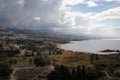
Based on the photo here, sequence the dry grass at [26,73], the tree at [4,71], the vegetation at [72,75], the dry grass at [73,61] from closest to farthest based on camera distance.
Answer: the vegetation at [72,75] → the dry grass at [26,73] → the tree at [4,71] → the dry grass at [73,61]

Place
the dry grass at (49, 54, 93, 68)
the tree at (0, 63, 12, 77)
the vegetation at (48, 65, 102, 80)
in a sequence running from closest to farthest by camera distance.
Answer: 1. the vegetation at (48, 65, 102, 80)
2. the tree at (0, 63, 12, 77)
3. the dry grass at (49, 54, 93, 68)

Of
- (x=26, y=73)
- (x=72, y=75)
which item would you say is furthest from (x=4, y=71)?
(x=72, y=75)

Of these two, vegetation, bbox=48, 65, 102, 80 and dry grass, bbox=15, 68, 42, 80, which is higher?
vegetation, bbox=48, 65, 102, 80

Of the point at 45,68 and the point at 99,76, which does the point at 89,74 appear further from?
the point at 45,68

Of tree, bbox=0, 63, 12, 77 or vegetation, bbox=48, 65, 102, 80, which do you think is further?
tree, bbox=0, 63, 12, 77

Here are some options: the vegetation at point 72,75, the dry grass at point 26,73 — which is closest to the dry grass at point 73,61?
the dry grass at point 26,73

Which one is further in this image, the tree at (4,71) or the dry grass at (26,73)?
the tree at (4,71)

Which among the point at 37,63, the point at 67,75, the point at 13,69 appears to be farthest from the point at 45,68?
the point at 67,75

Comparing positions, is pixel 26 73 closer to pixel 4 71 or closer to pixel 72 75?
pixel 4 71

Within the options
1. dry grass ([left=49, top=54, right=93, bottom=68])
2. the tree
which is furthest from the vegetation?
dry grass ([left=49, top=54, right=93, bottom=68])

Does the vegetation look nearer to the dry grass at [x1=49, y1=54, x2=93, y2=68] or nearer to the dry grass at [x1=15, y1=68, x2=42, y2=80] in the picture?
the dry grass at [x1=15, y1=68, x2=42, y2=80]

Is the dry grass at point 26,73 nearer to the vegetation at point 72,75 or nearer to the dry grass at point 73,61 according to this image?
the vegetation at point 72,75
